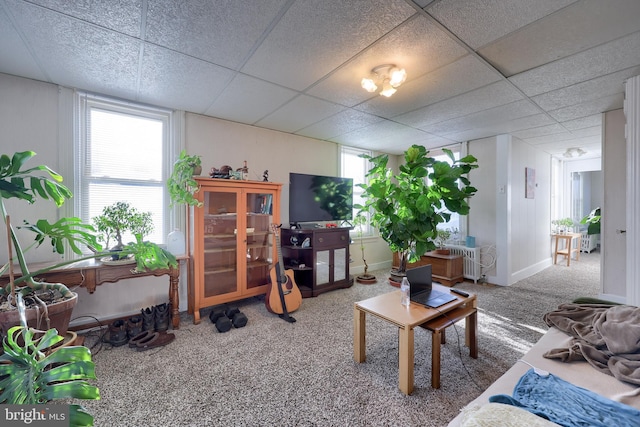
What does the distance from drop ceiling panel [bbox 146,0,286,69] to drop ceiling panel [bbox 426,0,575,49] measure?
98cm

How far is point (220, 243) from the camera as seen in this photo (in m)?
2.94

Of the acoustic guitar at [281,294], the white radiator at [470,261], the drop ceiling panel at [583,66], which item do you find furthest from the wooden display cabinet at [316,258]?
the drop ceiling panel at [583,66]

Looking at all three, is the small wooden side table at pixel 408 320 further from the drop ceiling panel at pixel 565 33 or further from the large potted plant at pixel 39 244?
the drop ceiling panel at pixel 565 33

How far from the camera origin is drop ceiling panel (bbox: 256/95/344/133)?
8.96 feet

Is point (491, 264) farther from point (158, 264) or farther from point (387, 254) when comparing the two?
point (158, 264)

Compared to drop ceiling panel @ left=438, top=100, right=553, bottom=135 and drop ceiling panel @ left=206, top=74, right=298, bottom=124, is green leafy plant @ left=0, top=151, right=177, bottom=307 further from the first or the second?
drop ceiling panel @ left=438, top=100, right=553, bottom=135

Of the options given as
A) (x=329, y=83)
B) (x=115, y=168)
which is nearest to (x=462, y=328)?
(x=329, y=83)

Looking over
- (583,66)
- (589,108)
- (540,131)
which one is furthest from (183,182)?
(540,131)

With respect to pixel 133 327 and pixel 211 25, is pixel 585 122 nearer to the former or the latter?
pixel 211 25

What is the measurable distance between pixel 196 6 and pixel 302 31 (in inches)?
24.6

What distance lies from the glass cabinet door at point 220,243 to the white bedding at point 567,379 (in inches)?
101

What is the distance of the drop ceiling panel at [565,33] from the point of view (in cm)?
143

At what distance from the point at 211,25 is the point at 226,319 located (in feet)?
8.10

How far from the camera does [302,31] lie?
5.34 feet
